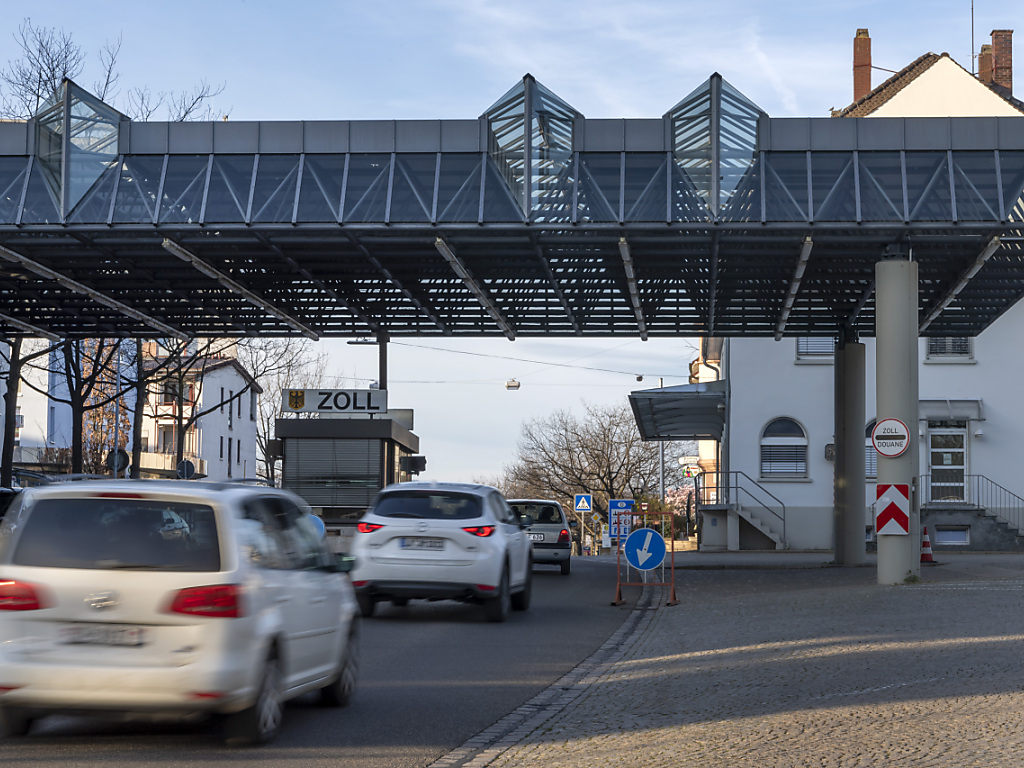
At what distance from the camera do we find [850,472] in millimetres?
31297

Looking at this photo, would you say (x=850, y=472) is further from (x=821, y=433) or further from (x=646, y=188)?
(x=821, y=433)

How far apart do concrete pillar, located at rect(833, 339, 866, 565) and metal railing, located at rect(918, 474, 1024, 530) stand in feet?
45.0

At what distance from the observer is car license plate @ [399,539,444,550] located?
16453 mm

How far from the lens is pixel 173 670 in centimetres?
732

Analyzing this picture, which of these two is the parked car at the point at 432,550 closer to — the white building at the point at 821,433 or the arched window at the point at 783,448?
the white building at the point at 821,433

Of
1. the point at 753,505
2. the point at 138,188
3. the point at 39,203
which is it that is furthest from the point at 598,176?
the point at 753,505

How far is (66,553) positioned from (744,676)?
18.2 ft

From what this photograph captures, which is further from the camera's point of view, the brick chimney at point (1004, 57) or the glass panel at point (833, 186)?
the brick chimney at point (1004, 57)

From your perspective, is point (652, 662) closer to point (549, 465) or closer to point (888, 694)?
point (888, 694)

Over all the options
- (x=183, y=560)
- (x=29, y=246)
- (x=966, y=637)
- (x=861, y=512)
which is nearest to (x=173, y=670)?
(x=183, y=560)

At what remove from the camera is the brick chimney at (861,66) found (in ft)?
178

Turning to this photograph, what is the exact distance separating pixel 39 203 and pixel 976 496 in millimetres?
31973

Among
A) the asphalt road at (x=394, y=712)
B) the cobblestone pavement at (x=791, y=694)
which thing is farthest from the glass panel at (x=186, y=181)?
the cobblestone pavement at (x=791, y=694)

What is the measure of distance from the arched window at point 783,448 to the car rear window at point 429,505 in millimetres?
30171
